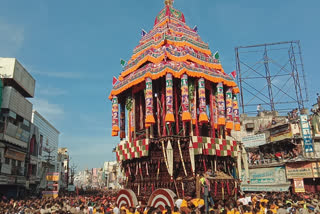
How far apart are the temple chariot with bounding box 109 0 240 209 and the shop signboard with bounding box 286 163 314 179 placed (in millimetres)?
11408

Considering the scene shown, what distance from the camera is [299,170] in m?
28.7

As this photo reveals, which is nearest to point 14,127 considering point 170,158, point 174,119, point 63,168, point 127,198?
point 127,198

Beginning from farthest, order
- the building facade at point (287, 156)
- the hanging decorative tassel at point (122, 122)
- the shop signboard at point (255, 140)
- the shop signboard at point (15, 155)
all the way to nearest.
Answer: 1. the shop signboard at point (15, 155)
2. the shop signboard at point (255, 140)
3. the building facade at point (287, 156)
4. the hanging decorative tassel at point (122, 122)

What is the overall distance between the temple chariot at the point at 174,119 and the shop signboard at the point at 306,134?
12.6 meters

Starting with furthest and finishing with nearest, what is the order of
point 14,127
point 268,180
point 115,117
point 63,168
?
1. point 63,168
2. point 14,127
3. point 268,180
4. point 115,117

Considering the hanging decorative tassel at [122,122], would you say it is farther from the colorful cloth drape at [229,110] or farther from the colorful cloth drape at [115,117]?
the colorful cloth drape at [229,110]

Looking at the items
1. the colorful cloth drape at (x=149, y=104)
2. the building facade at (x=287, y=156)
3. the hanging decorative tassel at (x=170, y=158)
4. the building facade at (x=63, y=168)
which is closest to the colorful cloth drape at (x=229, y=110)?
the hanging decorative tassel at (x=170, y=158)

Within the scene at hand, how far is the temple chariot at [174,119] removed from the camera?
699 inches

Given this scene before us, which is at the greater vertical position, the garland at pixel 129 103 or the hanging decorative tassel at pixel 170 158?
the garland at pixel 129 103

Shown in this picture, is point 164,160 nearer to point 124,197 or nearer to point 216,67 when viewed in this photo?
point 124,197

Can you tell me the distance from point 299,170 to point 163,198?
20174 millimetres

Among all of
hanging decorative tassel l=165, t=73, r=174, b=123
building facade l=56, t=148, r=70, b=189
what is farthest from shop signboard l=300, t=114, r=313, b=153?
building facade l=56, t=148, r=70, b=189

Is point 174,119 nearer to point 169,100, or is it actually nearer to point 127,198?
point 169,100

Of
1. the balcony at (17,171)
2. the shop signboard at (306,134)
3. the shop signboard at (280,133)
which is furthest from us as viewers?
the balcony at (17,171)
